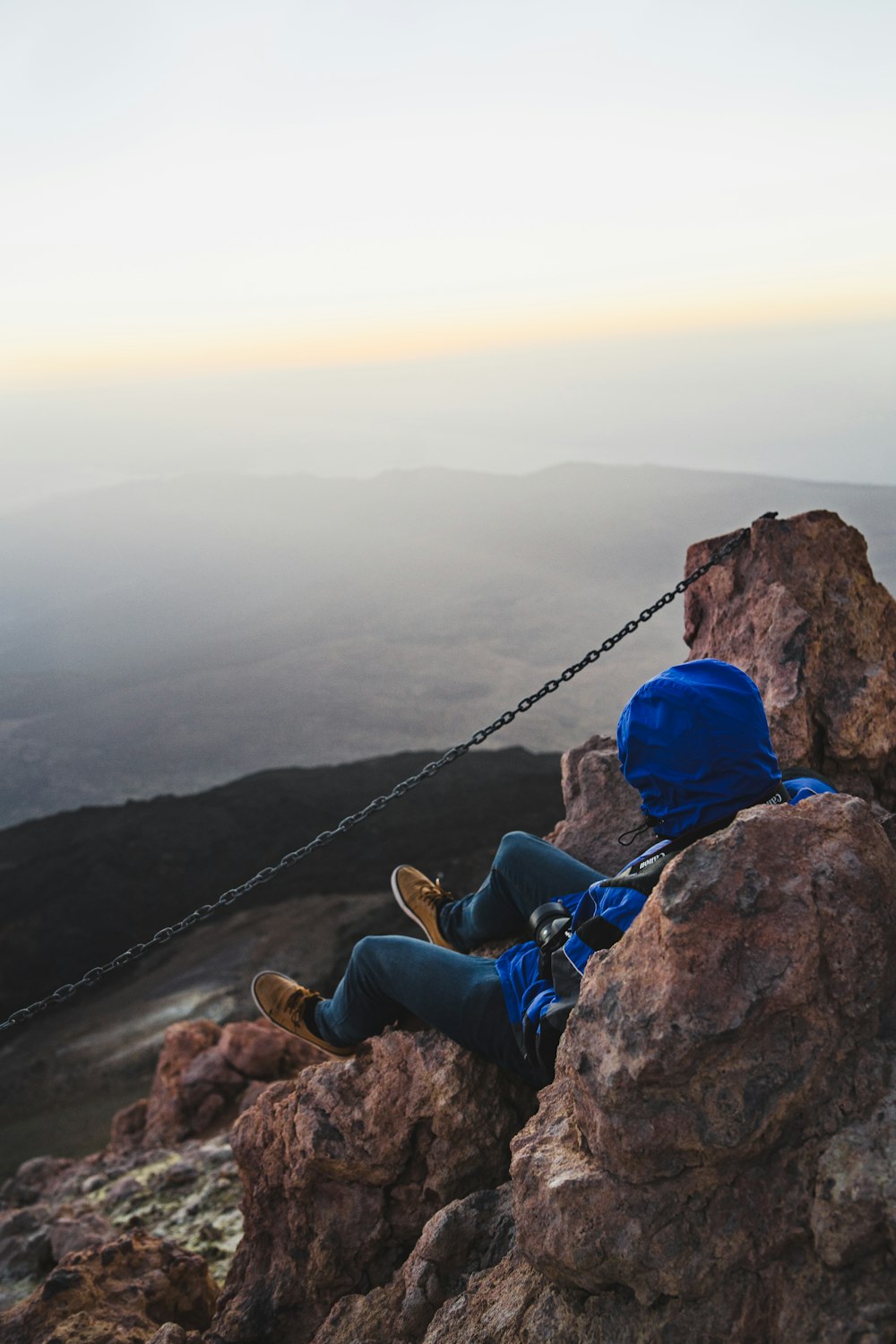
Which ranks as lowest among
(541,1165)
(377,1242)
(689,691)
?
(377,1242)

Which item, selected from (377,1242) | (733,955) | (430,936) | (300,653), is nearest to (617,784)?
(430,936)

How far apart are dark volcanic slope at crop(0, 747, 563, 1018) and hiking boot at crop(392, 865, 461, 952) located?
8810 mm

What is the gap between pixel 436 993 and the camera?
337cm

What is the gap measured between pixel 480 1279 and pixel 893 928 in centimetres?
157

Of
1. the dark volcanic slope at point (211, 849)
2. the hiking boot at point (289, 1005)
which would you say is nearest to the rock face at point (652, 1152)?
the hiking boot at point (289, 1005)

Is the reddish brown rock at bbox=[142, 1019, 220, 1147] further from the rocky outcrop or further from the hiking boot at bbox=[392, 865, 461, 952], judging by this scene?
the hiking boot at bbox=[392, 865, 461, 952]

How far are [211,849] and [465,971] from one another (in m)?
13.5

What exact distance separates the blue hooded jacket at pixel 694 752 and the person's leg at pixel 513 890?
0.95 m

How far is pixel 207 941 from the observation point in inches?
520

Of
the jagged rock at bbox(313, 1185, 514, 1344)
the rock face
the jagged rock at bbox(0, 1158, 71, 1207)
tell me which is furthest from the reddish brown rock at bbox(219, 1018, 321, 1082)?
the jagged rock at bbox(313, 1185, 514, 1344)

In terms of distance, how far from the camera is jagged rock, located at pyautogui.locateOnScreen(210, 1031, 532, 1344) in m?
3.48

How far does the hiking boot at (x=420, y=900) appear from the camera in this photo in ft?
14.0

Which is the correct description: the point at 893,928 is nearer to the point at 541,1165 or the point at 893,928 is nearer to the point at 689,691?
the point at 689,691

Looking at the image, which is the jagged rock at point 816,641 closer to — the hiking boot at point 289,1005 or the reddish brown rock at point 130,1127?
the hiking boot at point 289,1005
